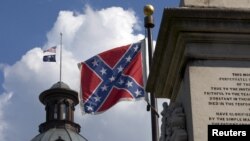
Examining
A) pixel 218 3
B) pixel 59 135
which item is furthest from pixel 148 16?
pixel 59 135

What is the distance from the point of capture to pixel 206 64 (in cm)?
968

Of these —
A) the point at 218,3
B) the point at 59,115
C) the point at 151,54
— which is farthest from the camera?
the point at 59,115

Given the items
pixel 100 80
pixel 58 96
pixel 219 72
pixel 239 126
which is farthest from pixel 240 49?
pixel 58 96

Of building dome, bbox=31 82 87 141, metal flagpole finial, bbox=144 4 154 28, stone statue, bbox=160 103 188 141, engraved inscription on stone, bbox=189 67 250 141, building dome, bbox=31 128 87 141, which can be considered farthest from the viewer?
building dome, bbox=31 82 87 141

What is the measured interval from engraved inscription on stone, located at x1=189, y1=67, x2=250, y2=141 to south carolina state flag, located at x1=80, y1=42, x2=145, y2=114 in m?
9.10

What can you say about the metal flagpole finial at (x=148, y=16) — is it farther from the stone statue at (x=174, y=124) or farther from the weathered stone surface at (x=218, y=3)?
the stone statue at (x=174, y=124)

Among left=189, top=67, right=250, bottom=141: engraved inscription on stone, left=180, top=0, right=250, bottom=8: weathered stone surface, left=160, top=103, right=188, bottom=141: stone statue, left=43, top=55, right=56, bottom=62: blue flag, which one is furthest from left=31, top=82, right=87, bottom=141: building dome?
left=189, top=67, right=250, bottom=141: engraved inscription on stone

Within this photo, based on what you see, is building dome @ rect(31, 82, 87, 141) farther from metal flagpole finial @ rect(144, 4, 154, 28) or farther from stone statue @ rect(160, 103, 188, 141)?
stone statue @ rect(160, 103, 188, 141)

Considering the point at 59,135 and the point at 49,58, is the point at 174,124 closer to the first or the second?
the point at 49,58

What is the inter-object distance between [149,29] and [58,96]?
68.4 metres

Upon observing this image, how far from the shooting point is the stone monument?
931 cm

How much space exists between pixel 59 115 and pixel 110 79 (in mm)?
70114

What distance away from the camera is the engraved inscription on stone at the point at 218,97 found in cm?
926

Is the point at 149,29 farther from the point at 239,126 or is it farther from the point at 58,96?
the point at 58,96
